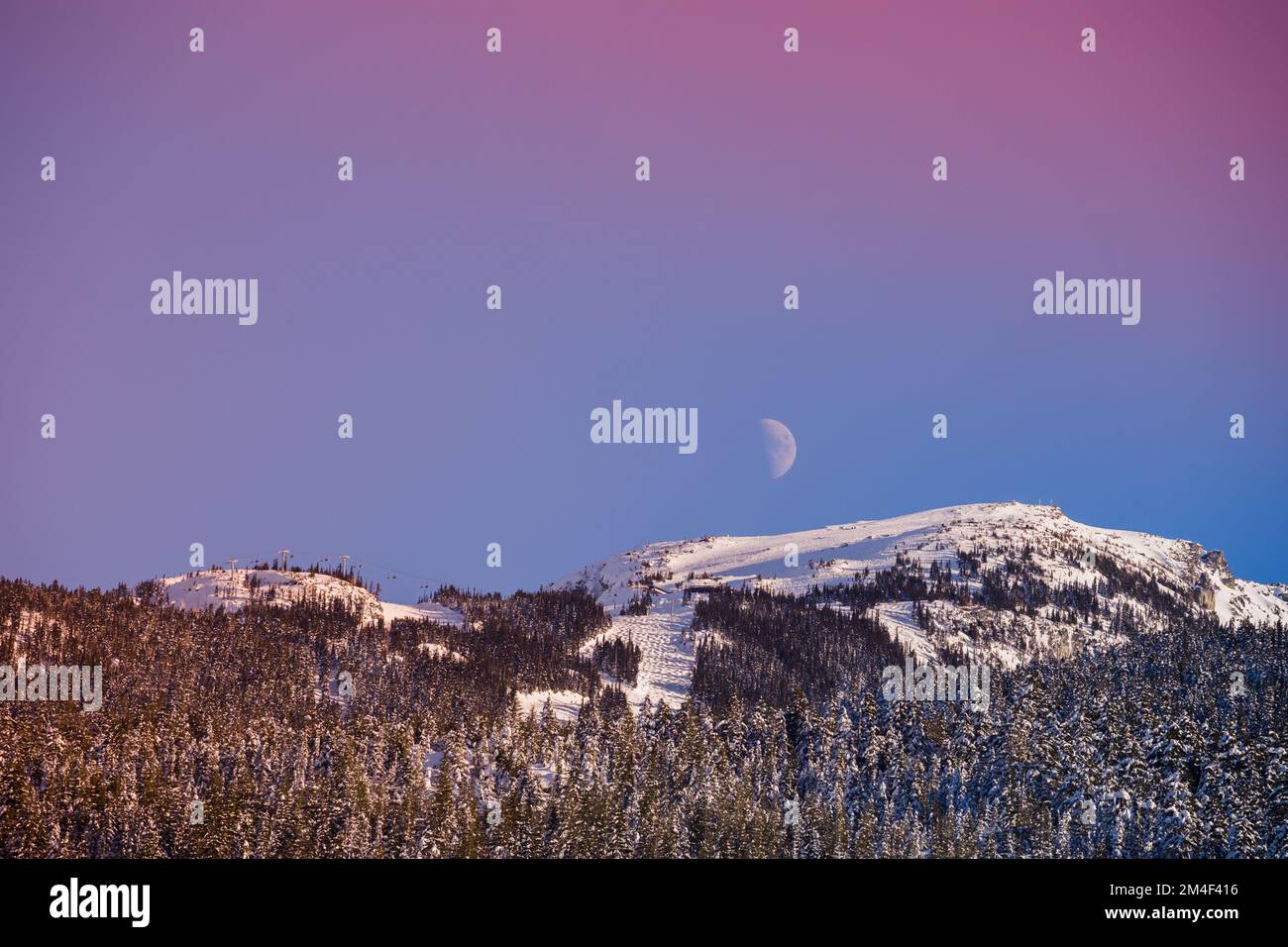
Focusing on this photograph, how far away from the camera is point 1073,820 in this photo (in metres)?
131

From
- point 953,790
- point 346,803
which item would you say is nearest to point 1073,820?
point 953,790

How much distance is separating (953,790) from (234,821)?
9576 cm

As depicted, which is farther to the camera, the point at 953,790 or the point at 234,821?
the point at 953,790
